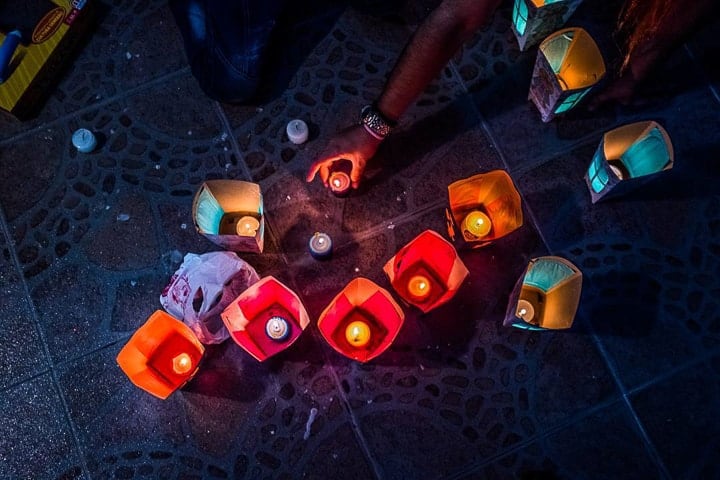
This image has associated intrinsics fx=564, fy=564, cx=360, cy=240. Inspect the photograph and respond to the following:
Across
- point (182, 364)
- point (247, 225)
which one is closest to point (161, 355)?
point (182, 364)

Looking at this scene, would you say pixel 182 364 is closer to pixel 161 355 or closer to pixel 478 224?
pixel 161 355

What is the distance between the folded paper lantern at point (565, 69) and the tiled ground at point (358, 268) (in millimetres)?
143

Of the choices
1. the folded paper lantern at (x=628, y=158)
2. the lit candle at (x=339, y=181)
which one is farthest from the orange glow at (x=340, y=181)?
the folded paper lantern at (x=628, y=158)

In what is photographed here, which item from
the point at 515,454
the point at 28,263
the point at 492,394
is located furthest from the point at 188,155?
the point at 515,454

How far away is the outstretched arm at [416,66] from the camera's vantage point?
4.96 ft

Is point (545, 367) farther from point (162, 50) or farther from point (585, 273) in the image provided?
point (162, 50)

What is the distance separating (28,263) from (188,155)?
689 mm

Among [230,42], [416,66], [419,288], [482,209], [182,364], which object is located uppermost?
[416,66]

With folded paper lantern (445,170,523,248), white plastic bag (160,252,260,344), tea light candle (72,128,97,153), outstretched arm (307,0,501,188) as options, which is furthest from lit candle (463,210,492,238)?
A: tea light candle (72,128,97,153)

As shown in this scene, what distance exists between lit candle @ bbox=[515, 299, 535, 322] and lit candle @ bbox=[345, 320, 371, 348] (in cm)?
50

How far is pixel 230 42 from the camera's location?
6.73ft

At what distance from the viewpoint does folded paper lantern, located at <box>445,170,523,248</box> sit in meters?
1.79

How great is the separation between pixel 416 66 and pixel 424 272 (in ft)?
2.13

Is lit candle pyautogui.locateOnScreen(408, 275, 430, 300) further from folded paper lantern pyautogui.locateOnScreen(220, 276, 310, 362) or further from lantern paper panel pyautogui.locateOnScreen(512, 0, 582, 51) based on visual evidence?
lantern paper panel pyautogui.locateOnScreen(512, 0, 582, 51)
